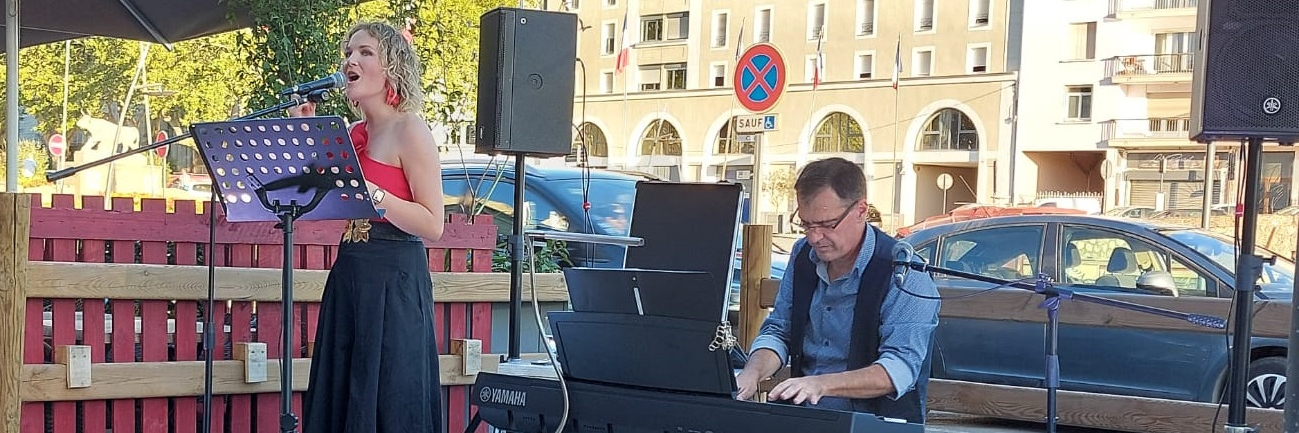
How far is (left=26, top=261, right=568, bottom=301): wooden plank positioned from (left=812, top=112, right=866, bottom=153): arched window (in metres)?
41.2

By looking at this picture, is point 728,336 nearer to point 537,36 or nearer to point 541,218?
point 537,36

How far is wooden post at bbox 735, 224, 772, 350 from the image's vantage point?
17.2 feet

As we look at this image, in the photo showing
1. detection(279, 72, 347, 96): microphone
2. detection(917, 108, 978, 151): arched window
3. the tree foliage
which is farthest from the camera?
detection(917, 108, 978, 151): arched window

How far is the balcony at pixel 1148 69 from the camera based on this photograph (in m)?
38.7

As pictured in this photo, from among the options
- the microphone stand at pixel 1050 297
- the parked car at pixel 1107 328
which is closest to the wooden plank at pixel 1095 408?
the microphone stand at pixel 1050 297

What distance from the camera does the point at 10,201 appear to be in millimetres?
3732

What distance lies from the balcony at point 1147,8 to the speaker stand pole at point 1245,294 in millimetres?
38359

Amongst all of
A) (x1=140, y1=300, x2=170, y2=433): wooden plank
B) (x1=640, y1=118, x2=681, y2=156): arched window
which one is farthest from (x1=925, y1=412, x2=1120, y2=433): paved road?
(x1=640, y1=118, x2=681, y2=156): arched window

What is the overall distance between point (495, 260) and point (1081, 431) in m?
3.51

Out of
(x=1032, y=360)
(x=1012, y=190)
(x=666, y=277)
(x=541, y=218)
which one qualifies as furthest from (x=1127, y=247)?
(x=1012, y=190)

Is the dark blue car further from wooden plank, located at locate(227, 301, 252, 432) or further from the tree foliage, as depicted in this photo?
wooden plank, located at locate(227, 301, 252, 432)

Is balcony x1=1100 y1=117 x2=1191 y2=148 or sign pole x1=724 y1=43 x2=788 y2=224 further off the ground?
balcony x1=1100 y1=117 x2=1191 y2=148

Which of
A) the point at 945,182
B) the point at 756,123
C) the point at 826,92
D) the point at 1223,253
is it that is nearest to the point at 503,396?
the point at 1223,253

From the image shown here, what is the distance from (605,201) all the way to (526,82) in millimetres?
2669
